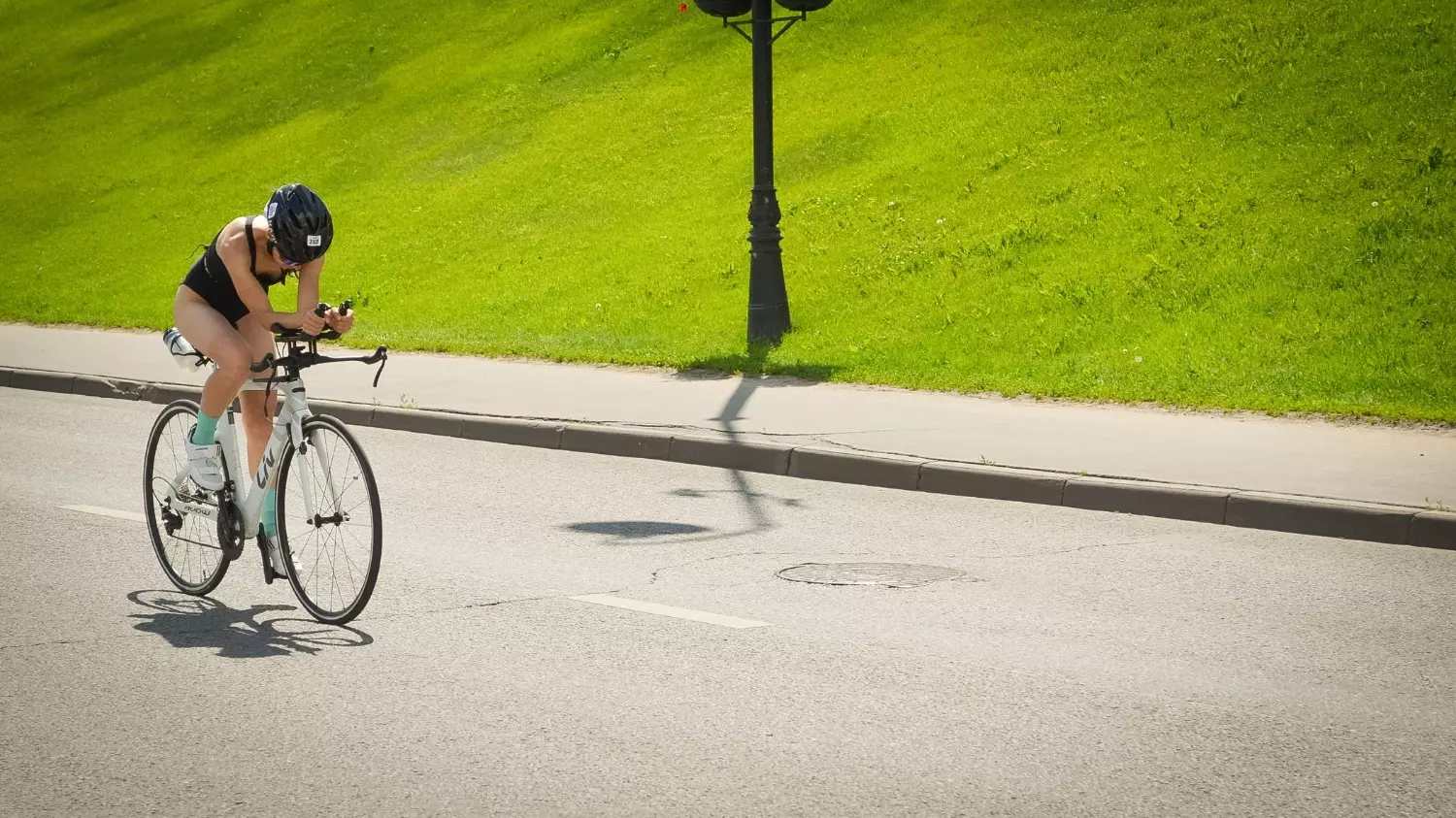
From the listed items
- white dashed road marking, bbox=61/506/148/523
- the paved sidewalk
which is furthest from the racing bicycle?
the paved sidewalk

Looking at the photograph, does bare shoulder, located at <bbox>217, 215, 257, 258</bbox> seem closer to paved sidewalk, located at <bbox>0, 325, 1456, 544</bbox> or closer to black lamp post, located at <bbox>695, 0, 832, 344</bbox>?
paved sidewalk, located at <bbox>0, 325, 1456, 544</bbox>

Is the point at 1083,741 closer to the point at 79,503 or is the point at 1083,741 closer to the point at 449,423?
the point at 79,503

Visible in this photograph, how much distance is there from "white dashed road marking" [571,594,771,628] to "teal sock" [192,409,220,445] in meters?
1.73

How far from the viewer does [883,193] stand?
65.5 ft

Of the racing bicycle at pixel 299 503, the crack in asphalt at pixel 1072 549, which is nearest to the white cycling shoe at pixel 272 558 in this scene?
the racing bicycle at pixel 299 503

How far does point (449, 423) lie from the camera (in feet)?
41.1

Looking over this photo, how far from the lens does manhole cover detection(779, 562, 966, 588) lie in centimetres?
744

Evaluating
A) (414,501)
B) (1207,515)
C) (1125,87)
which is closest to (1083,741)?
(1207,515)

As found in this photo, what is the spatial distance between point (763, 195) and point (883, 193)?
5.08 meters

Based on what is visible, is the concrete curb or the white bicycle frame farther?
the concrete curb

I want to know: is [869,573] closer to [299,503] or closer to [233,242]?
[299,503]

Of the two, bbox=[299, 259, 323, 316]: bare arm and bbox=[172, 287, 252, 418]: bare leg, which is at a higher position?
bbox=[299, 259, 323, 316]: bare arm

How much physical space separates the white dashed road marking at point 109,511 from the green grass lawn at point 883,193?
6460 millimetres

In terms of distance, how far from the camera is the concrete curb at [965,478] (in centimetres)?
839
